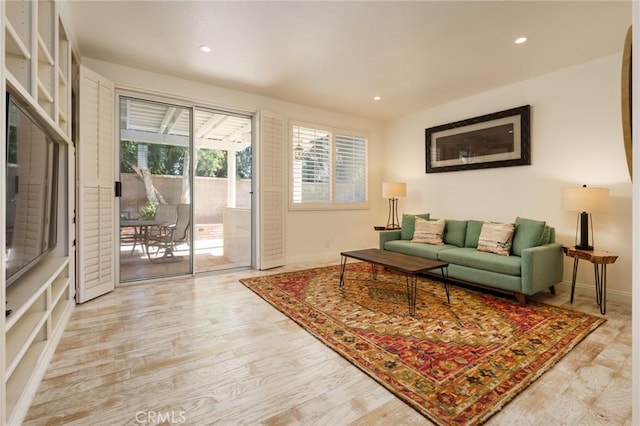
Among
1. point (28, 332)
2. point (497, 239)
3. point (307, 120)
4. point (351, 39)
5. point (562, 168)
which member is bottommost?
point (28, 332)

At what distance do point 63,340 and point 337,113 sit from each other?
4.56 meters

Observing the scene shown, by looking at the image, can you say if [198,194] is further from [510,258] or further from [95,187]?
[510,258]

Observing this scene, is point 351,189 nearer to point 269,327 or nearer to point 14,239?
point 269,327

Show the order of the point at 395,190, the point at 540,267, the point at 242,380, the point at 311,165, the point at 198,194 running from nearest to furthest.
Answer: the point at 242,380, the point at 540,267, the point at 198,194, the point at 395,190, the point at 311,165

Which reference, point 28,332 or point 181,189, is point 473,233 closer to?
point 181,189

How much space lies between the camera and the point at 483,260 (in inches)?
128

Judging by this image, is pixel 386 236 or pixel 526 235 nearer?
pixel 526 235

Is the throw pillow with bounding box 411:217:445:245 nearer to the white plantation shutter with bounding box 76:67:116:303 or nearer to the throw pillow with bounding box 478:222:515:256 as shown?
the throw pillow with bounding box 478:222:515:256

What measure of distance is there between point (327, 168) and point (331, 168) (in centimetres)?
7

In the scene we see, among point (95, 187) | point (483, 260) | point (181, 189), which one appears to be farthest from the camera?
point (181, 189)

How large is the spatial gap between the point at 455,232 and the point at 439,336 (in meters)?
2.22

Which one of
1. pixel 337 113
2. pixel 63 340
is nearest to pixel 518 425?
pixel 63 340

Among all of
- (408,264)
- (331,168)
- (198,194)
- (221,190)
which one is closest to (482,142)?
(331,168)

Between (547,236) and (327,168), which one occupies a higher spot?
(327,168)
